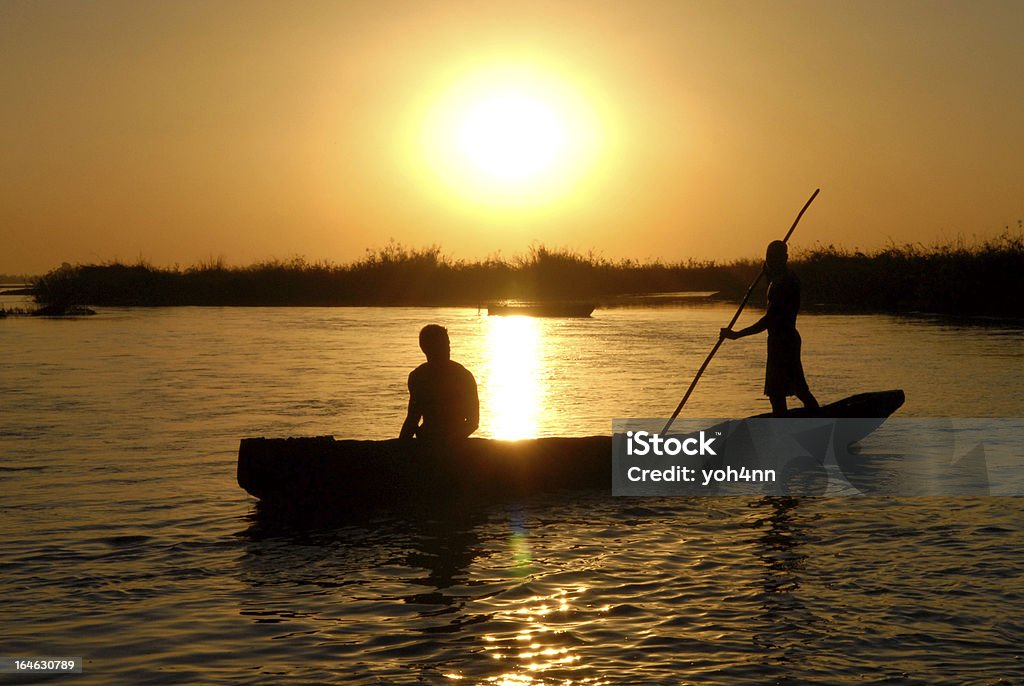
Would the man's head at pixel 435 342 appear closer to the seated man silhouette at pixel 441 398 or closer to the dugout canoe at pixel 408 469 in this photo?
the seated man silhouette at pixel 441 398

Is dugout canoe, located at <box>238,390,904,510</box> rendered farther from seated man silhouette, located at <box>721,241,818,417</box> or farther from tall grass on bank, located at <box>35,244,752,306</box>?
tall grass on bank, located at <box>35,244,752,306</box>

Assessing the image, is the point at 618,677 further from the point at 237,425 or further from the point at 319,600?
the point at 237,425

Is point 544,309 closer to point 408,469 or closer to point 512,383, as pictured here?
point 512,383

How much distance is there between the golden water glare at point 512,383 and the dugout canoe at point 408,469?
1877mm

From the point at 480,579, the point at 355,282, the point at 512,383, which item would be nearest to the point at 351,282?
the point at 355,282

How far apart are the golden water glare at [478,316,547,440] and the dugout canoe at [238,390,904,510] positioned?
188cm

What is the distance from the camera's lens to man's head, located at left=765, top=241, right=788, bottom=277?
1006 centimetres

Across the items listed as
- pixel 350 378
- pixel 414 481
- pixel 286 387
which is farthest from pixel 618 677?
pixel 350 378

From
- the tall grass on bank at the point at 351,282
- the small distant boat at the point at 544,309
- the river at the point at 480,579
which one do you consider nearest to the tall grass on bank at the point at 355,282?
the tall grass on bank at the point at 351,282

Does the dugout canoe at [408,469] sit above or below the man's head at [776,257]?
below

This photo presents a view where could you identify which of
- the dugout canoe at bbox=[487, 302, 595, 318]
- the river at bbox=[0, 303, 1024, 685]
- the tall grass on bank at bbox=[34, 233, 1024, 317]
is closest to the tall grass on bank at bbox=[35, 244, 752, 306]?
the tall grass on bank at bbox=[34, 233, 1024, 317]

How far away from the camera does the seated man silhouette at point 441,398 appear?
8766 mm

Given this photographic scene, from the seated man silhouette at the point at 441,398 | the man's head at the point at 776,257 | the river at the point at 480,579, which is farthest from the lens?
the man's head at the point at 776,257

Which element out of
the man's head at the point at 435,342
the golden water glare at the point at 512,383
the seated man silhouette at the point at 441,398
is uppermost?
the man's head at the point at 435,342
